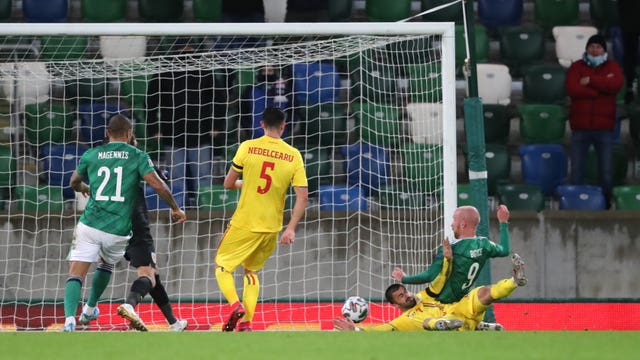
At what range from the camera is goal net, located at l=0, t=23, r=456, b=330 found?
13016 millimetres

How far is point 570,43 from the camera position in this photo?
603 inches

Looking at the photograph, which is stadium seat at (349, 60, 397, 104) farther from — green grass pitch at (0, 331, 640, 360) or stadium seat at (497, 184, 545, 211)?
green grass pitch at (0, 331, 640, 360)

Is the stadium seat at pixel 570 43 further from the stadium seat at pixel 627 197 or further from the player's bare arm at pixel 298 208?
the player's bare arm at pixel 298 208

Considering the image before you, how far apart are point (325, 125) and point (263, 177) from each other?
3.84m

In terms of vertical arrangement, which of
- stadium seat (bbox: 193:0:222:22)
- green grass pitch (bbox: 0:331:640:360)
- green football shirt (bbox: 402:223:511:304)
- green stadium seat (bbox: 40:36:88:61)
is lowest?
green grass pitch (bbox: 0:331:640:360)

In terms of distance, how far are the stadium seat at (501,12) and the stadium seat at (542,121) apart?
138 centimetres

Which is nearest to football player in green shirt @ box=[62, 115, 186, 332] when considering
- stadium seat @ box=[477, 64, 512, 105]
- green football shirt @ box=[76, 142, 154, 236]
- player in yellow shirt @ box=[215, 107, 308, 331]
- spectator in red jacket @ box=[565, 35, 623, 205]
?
green football shirt @ box=[76, 142, 154, 236]

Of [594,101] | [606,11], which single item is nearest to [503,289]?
[594,101]

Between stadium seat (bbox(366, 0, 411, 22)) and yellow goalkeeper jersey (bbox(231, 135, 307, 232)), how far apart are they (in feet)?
18.2

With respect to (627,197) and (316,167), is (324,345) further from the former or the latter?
(627,197)

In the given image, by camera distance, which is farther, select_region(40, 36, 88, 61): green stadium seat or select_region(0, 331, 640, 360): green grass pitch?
select_region(40, 36, 88, 61): green stadium seat

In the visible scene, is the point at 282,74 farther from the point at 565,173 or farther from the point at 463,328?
the point at 463,328

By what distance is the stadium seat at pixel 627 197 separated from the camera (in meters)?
14.0

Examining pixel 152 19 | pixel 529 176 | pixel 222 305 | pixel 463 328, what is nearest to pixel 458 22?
pixel 529 176
